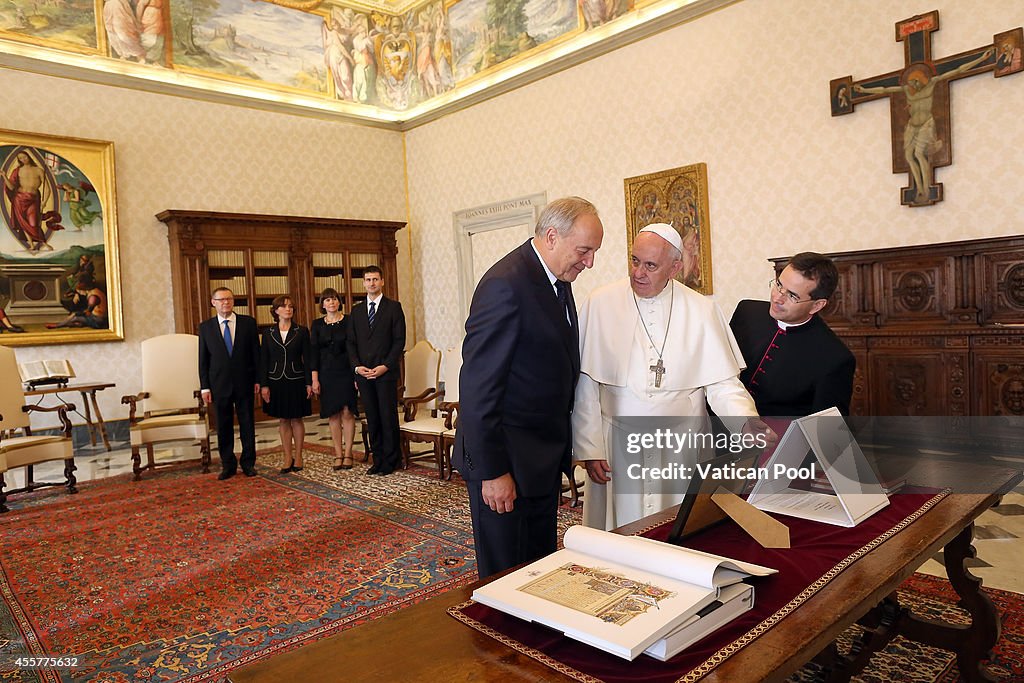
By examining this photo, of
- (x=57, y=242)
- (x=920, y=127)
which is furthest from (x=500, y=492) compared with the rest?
(x=57, y=242)

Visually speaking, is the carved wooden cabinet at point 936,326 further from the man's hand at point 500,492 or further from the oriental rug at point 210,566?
the man's hand at point 500,492

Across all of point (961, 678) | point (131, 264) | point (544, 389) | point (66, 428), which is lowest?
point (961, 678)

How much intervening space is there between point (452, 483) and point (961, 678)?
4.36m

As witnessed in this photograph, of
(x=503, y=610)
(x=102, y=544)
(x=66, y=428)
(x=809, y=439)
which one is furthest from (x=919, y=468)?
(x=66, y=428)

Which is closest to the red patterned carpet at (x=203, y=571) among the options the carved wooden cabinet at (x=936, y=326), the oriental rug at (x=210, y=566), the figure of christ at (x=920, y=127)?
the oriental rug at (x=210, y=566)

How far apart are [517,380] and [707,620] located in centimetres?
116

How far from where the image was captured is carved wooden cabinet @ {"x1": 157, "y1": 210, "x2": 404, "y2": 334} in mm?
9898

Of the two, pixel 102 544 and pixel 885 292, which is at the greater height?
pixel 885 292

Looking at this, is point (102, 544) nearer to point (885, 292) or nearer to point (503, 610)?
point (503, 610)

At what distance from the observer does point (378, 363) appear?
23.0ft

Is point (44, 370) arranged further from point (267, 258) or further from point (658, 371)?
point (658, 371)

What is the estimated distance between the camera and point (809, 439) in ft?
6.84

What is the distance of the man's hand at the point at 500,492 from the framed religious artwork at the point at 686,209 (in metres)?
6.39

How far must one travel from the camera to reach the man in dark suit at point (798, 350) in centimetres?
292
